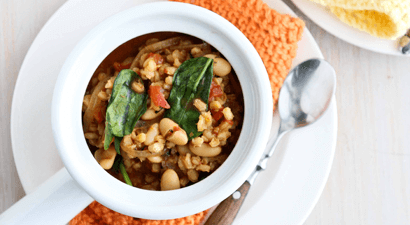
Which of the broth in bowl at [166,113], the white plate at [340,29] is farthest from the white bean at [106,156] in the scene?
the white plate at [340,29]

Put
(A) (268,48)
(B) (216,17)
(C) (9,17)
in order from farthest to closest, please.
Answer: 1. (C) (9,17)
2. (A) (268,48)
3. (B) (216,17)

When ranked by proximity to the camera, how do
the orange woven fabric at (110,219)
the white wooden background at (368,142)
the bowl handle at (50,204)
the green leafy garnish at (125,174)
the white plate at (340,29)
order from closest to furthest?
the bowl handle at (50,204)
the green leafy garnish at (125,174)
the orange woven fabric at (110,219)
the white plate at (340,29)
the white wooden background at (368,142)

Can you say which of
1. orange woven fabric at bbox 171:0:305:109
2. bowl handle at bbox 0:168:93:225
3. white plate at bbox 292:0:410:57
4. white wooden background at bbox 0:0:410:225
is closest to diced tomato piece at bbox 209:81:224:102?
orange woven fabric at bbox 171:0:305:109

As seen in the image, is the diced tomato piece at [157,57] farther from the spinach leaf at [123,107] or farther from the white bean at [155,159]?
the white bean at [155,159]

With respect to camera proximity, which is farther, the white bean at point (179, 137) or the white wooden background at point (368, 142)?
the white wooden background at point (368, 142)

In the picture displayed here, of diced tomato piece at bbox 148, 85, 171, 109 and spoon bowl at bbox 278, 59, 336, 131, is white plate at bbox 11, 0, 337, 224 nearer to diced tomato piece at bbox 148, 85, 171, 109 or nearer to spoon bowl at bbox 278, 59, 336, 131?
spoon bowl at bbox 278, 59, 336, 131

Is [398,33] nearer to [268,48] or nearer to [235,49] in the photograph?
[268,48]

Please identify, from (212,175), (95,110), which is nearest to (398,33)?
(212,175)
